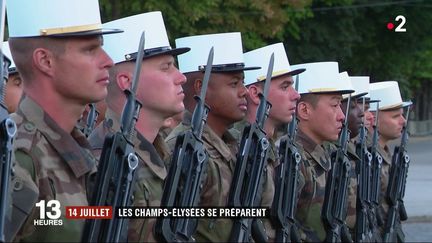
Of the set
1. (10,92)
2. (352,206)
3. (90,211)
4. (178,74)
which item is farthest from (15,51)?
(352,206)

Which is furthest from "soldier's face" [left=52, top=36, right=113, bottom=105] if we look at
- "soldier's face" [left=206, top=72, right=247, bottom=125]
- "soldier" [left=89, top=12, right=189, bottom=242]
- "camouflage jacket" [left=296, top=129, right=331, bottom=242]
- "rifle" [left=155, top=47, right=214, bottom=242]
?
"camouflage jacket" [left=296, top=129, right=331, bottom=242]

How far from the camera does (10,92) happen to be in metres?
6.49

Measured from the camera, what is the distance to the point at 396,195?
11562mm

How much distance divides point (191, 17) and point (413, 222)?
29.7ft

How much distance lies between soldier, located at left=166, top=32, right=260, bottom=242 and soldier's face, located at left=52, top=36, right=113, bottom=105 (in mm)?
1694

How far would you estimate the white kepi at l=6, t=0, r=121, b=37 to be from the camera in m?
4.86

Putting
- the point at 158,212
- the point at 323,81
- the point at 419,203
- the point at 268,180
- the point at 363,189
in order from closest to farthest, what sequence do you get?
the point at 158,212, the point at 268,180, the point at 323,81, the point at 363,189, the point at 419,203

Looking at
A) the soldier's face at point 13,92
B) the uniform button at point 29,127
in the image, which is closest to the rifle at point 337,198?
the soldier's face at point 13,92

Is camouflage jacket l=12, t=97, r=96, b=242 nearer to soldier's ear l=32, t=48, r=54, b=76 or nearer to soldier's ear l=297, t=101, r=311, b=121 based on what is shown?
soldier's ear l=32, t=48, r=54, b=76

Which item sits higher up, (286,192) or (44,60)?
(44,60)

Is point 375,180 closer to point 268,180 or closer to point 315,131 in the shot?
point 315,131

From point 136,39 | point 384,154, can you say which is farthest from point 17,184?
point 384,154

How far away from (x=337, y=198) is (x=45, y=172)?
4.58 m

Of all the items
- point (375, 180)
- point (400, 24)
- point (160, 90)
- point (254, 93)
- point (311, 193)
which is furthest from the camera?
point (400, 24)
